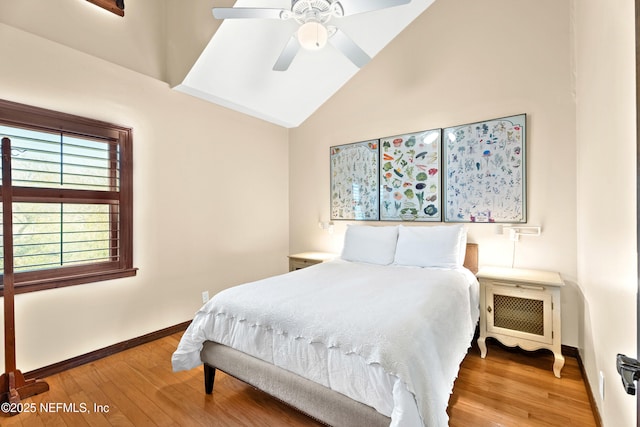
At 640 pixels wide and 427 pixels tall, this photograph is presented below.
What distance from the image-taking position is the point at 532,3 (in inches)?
110

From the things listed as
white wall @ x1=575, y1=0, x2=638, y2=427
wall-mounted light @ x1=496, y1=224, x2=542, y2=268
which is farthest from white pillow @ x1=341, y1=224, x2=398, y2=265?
white wall @ x1=575, y1=0, x2=638, y2=427

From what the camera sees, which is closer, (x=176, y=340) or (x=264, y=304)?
(x=264, y=304)

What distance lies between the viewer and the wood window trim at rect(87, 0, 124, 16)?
2686mm

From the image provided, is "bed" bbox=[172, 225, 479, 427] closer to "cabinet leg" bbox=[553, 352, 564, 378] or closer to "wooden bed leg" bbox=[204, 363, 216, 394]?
"wooden bed leg" bbox=[204, 363, 216, 394]

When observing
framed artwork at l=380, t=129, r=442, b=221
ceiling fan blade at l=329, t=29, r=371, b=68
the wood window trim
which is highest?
the wood window trim

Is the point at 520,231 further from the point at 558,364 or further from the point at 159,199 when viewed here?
the point at 159,199

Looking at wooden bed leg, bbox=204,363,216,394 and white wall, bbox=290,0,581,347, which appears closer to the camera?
wooden bed leg, bbox=204,363,216,394

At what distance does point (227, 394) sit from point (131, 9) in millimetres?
3509

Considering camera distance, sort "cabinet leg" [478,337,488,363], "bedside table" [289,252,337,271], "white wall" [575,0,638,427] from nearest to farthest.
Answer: "white wall" [575,0,638,427], "cabinet leg" [478,337,488,363], "bedside table" [289,252,337,271]

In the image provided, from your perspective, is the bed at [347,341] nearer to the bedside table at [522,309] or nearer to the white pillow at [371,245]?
the bedside table at [522,309]

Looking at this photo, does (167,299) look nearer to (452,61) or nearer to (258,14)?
(258,14)

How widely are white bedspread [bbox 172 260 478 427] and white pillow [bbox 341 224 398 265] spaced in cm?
67

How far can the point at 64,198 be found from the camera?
8.02ft

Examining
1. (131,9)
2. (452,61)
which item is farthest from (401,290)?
(131,9)
